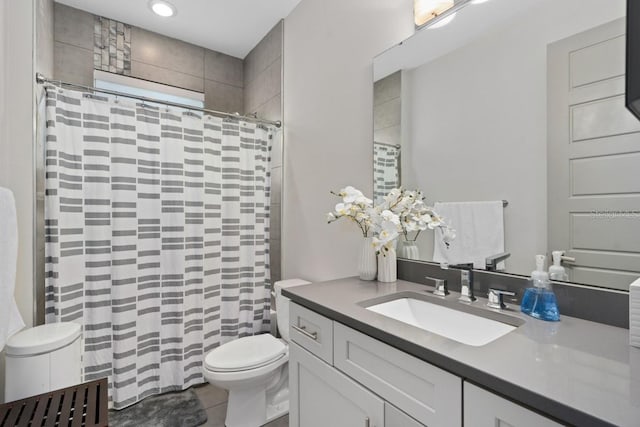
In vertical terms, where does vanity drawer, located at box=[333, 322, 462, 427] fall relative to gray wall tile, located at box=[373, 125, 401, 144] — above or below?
below

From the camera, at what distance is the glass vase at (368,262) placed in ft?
4.76

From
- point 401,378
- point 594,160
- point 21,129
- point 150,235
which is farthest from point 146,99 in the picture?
point 594,160

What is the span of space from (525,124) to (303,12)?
1.82 m

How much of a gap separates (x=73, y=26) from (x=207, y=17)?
38.4 inches

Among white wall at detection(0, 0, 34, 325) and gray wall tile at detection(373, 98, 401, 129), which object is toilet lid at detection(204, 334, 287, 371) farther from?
gray wall tile at detection(373, 98, 401, 129)

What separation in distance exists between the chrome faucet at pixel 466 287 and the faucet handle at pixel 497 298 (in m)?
0.07

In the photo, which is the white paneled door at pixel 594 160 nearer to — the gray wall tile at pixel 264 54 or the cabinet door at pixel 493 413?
the cabinet door at pixel 493 413

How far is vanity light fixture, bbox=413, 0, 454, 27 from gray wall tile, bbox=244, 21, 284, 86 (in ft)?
4.56

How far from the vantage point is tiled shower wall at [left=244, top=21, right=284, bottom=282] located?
2484mm

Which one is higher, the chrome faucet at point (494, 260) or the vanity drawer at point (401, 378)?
the chrome faucet at point (494, 260)

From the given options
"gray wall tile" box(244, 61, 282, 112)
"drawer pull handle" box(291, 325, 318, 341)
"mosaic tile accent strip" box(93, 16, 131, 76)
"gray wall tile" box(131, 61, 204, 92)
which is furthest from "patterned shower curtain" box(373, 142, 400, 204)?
"mosaic tile accent strip" box(93, 16, 131, 76)

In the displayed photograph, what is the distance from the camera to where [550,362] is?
25.5 inches

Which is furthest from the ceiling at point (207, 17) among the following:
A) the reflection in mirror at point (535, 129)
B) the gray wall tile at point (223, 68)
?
the reflection in mirror at point (535, 129)

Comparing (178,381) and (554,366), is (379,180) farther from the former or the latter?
(178,381)
